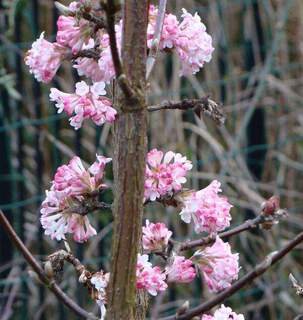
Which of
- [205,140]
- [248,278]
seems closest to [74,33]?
[248,278]

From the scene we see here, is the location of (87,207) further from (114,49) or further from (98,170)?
(114,49)

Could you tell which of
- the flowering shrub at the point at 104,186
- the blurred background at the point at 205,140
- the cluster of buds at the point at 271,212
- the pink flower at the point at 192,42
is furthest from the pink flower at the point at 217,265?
the blurred background at the point at 205,140

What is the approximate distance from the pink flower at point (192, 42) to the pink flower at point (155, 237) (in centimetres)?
21

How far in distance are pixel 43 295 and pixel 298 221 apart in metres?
1.16

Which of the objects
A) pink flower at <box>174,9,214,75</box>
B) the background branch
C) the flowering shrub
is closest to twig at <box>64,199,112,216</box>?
the flowering shrub

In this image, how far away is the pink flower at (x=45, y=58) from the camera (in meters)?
1.10

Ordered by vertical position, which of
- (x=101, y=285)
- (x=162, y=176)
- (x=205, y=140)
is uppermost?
(x=162, y=176)

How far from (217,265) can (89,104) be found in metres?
0.24

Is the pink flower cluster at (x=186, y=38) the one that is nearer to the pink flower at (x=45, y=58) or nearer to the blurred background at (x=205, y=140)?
the pink flower at (x=45, y=58)

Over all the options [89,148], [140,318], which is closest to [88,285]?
[140,318]

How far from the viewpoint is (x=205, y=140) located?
12.5ft

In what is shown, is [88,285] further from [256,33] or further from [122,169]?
[256,33]

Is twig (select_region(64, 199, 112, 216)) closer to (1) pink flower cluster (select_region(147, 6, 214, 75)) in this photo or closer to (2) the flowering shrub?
(2) the flowering shrub

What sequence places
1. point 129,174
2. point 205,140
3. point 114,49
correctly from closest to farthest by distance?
point 114,49 < point 129,174 < point 205,140
